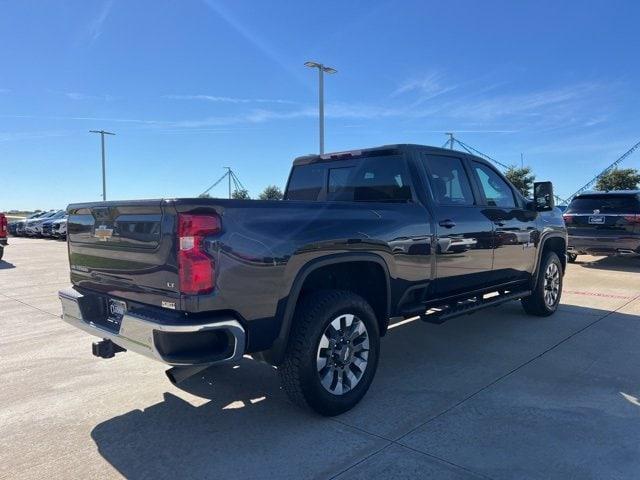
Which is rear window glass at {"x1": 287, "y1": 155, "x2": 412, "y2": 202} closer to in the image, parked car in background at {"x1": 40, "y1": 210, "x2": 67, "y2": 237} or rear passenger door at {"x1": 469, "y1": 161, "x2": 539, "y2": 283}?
rear passenger door at {"x1": 469, "y1": 161, "x2": 539, "y2": 283}

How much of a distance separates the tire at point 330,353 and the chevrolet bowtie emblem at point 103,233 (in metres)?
1.40

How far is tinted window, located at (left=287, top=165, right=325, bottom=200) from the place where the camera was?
5.34m

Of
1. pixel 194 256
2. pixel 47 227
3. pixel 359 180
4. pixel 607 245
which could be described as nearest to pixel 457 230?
pixel 359 180

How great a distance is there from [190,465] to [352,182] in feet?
9.62

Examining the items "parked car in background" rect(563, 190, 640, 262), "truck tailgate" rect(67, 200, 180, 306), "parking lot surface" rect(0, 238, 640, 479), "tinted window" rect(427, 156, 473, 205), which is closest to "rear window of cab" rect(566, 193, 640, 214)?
"parked car in background" rect(563, 190, 640, 262)

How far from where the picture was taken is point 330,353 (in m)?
3.60

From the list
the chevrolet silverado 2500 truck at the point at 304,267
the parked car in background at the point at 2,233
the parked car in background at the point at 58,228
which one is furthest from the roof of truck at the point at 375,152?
the parked car in background at the point at 58,228

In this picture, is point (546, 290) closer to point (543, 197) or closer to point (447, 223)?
point (543, 197)

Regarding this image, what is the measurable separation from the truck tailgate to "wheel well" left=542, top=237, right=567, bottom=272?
517 cm

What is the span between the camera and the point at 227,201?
2984mm

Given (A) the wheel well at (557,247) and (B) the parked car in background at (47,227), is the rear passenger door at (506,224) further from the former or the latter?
(B) the parked car in background at (47,227)

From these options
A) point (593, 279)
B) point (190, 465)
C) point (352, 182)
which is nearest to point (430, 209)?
point (352, 182)

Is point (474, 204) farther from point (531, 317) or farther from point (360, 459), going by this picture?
point (360, 459)

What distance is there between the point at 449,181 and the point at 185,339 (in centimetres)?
307
